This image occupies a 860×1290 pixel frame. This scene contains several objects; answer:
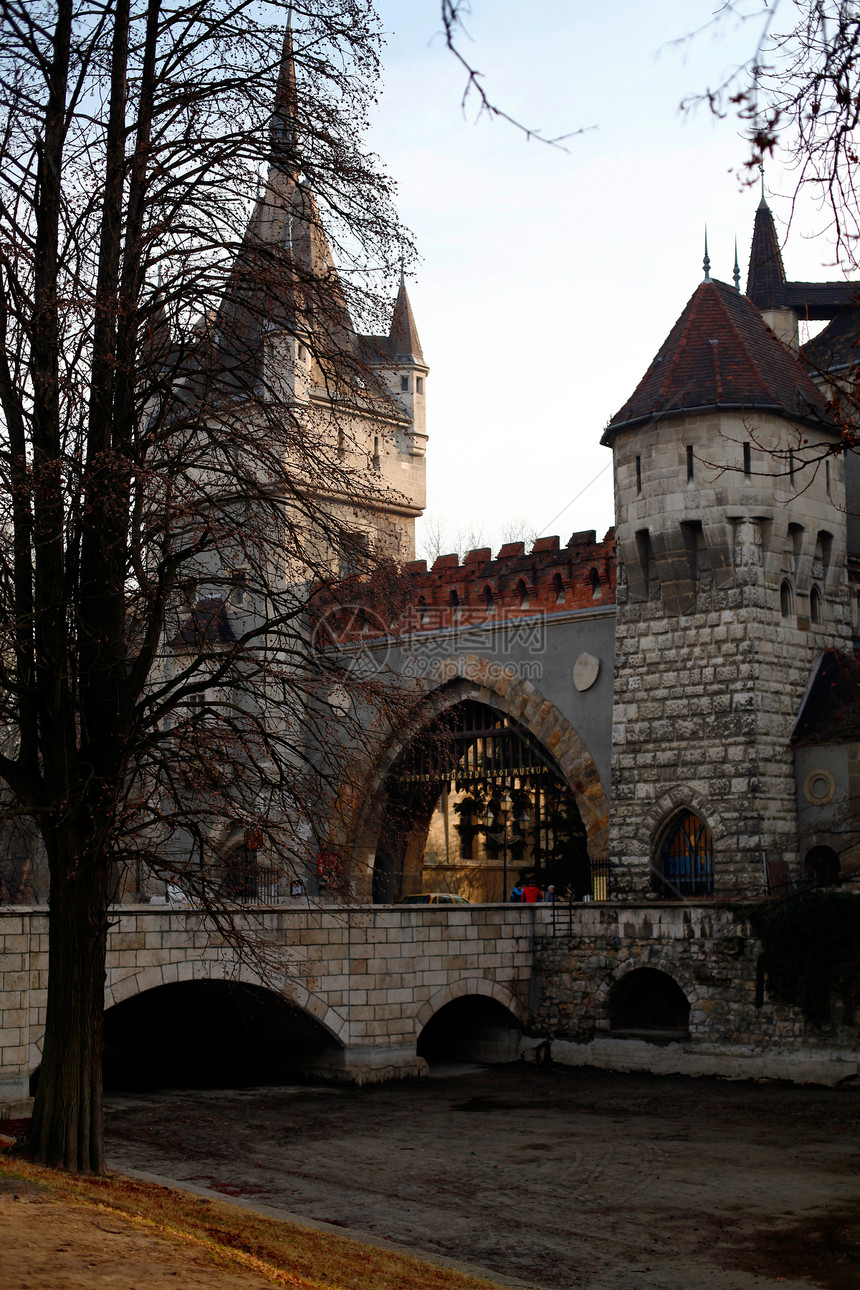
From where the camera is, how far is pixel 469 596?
24516mm

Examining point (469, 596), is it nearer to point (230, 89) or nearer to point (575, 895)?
point (575, 895)

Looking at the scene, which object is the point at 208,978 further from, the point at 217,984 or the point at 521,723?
the point at 521,723

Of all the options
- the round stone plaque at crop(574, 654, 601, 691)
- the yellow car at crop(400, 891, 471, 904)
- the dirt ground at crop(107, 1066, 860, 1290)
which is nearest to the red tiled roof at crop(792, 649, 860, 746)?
the round stone plaque at crop(574, 654, 601, 691)

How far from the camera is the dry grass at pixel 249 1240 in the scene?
724cm

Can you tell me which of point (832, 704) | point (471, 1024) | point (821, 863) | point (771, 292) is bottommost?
point (471, 1024)

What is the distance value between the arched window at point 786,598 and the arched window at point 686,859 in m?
3.11

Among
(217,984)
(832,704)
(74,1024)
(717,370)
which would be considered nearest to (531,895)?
(832,704)

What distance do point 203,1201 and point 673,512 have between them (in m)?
13.2

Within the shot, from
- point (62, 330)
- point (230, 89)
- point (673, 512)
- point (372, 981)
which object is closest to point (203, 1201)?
point (62, 330)

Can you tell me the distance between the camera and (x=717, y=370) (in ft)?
67.7

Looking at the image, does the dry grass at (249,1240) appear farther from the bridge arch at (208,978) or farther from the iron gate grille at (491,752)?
the iron gate grille at (491,752)

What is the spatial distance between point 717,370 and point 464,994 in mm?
9351

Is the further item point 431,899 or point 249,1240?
point 431,899

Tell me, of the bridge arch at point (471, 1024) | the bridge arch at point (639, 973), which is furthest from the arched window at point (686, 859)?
the bridge arch at point (471, 1024)
